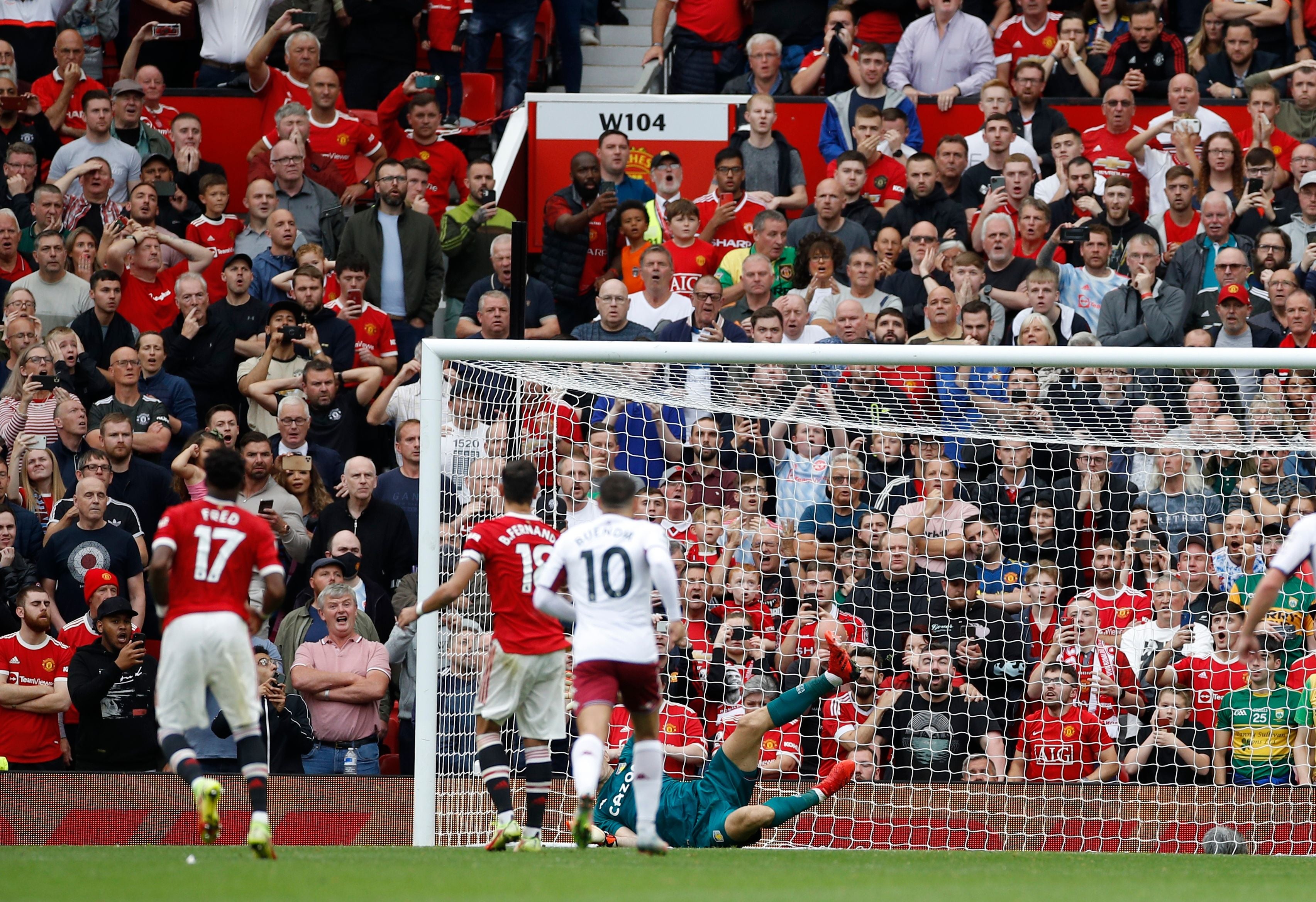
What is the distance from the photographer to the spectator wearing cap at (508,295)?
45.5 ft

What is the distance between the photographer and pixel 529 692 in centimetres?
935

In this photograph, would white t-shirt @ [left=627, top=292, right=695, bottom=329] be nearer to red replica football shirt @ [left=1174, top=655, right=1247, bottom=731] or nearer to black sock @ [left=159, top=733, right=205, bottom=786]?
red replica football shirt @ [left=1174, top=655, right=1247, bottom=731]

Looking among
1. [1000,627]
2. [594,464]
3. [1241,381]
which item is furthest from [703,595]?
[1241,381]

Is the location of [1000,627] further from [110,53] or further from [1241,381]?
[110,53]

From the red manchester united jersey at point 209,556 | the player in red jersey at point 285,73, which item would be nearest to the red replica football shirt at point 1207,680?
the red manchester united jersey at point 209,556

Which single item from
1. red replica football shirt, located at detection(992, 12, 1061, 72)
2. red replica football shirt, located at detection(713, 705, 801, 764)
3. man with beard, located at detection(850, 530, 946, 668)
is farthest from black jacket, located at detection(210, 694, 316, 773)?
red replica football shirt, located at detection(992, 12, 1061, 72)

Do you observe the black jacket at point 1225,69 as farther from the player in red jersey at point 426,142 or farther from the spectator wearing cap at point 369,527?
the spectator wearing cap at point 369,527

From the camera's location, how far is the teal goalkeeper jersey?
394 inches

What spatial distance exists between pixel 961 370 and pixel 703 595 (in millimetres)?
2289

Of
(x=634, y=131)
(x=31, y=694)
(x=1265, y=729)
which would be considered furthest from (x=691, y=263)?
(x=31, y=694)

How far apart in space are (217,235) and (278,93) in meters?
2.30

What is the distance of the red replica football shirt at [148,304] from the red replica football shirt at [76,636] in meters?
3.24

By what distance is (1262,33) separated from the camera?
654 inches

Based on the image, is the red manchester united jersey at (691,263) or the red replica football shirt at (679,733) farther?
the red manchester united jersey at (691,263)
